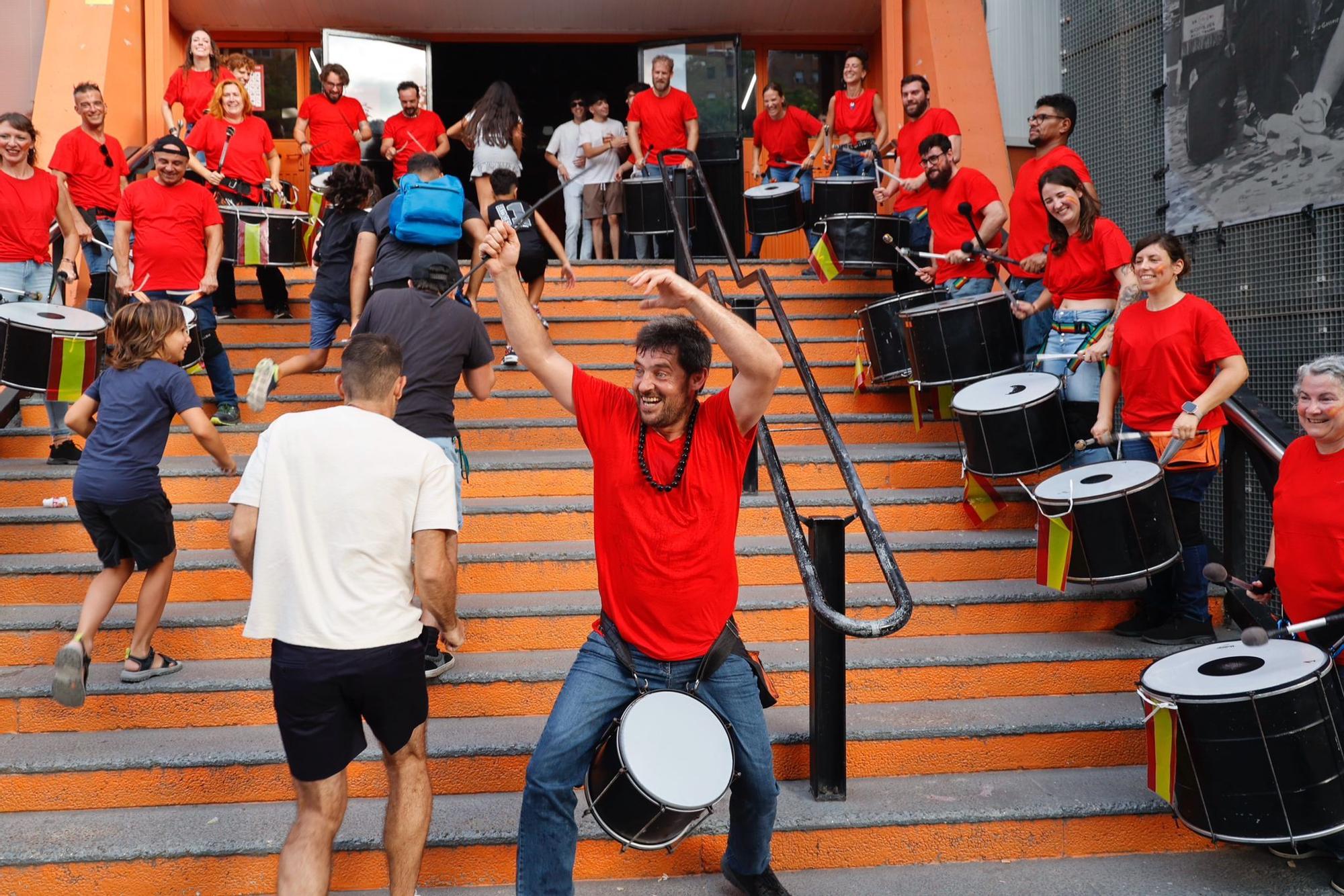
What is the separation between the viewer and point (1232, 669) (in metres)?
3.58

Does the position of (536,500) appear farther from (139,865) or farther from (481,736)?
(139,865)

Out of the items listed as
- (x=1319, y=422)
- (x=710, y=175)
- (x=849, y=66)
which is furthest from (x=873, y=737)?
(x=710, y=175)

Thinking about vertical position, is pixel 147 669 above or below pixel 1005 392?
below

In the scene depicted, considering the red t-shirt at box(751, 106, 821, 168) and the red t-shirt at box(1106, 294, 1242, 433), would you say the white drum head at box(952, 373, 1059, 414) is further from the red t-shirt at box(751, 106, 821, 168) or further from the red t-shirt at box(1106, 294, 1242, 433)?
the red t-shirt at box(751, 106, 821, 168)

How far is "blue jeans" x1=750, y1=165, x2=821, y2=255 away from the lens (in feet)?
28.7

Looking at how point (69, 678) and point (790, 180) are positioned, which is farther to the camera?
point (790, 180)

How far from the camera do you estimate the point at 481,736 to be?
13.9ft

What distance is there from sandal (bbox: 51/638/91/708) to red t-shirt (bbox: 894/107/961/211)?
236 inches

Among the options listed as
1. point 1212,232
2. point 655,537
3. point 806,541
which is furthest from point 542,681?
point 1212,232

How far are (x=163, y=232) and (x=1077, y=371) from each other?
5.36m

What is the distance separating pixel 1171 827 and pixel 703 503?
221cm

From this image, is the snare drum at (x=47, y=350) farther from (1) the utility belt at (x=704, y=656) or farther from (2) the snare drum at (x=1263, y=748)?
(2) the snare drum at (x=1263, y=748)

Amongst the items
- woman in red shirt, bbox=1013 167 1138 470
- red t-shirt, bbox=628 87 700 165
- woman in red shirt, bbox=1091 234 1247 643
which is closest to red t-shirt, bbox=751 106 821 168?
red t-shirt, bbox=628 87 700 165

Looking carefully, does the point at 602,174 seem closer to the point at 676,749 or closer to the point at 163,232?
the point at 163,232
